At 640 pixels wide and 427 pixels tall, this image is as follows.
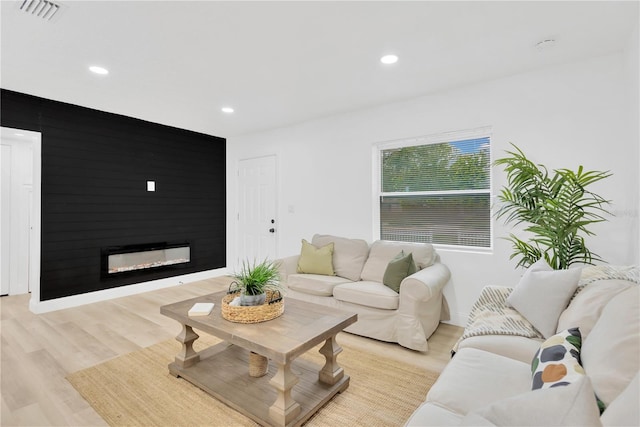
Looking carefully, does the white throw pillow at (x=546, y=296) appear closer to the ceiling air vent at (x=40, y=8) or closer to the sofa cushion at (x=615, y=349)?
the sofa cushion at (x=615, y=349)

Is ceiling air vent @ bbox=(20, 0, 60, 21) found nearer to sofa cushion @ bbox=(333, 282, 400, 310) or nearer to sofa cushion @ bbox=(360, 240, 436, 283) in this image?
sofa cushion @ bbox=(333, 282, 400, 310)

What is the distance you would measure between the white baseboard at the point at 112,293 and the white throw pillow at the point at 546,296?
4.55m

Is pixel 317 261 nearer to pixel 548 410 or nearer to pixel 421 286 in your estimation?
pixel 421 286

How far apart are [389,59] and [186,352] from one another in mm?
2797

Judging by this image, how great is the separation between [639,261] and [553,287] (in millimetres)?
788

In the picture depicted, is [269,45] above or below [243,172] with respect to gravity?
above

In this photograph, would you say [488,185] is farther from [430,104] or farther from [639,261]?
[639,261]

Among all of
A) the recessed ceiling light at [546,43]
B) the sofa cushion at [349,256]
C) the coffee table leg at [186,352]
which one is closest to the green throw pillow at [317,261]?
the sofa cushion at [349,256]

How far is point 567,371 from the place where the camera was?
45.2 inches

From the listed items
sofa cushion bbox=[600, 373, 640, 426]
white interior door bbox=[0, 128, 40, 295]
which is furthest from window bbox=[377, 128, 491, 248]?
white interior door bbox=[0, 128, 40, 295]

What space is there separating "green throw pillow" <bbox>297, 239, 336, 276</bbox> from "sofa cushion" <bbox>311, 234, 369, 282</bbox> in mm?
72

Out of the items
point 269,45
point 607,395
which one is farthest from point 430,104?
point 607,395

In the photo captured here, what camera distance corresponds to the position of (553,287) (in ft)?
6.13

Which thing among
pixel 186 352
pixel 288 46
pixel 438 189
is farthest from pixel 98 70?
pixel 438 189
